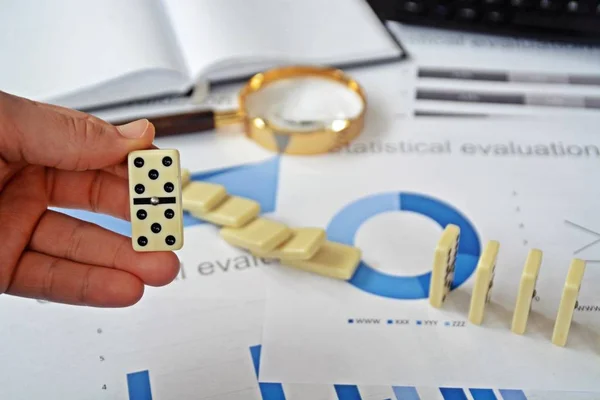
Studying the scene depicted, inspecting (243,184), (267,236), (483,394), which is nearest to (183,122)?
(243,184)

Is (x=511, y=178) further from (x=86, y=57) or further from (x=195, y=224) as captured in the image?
(x=86, y=57)

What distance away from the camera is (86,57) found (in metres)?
0.82

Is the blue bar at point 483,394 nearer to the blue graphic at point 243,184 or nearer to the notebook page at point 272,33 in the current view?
the blue graphic at point 243,184

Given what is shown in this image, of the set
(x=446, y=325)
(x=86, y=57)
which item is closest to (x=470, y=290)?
(x=446, y=325)

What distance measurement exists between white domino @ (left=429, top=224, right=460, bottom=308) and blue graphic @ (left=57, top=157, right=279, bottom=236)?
0.62ft

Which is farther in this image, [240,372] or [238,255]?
[238,255]

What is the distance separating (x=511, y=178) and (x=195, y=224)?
0.33m

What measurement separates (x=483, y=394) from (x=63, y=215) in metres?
0.37

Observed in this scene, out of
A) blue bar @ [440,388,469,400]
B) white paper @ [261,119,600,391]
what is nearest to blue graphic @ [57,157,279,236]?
white paper @ [261,119,600,391]

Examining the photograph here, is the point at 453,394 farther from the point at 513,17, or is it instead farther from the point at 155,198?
the point at 513,17

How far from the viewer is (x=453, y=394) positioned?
1.71 feet

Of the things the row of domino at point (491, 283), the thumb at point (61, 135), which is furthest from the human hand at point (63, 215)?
the row of domino at point (491, 283)

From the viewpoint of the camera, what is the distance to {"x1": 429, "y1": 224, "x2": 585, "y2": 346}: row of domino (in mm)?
525

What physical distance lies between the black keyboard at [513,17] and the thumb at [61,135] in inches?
19.6
